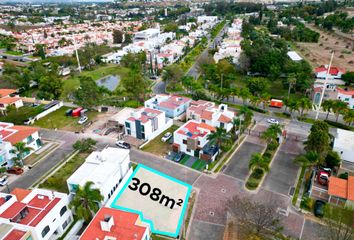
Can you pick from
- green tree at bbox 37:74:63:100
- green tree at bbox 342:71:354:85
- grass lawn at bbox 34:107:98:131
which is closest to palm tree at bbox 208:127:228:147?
grass lawn at bbox 34:107:98:131

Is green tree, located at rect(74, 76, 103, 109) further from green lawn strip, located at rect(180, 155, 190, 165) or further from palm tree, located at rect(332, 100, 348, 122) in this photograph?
palm tree, located at rect(332, 100, 348, 122)

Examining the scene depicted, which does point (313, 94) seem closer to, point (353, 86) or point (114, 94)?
point (353, 86)

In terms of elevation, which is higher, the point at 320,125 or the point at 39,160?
the point at 320,125

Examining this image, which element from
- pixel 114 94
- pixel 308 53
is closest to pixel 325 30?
pixel 308 53

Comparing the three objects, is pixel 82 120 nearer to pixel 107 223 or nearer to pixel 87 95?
pixel 87 95

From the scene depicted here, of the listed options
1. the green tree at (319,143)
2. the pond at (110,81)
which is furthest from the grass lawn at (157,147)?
the pond at (110,81)
